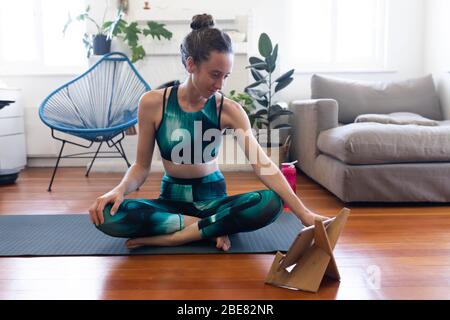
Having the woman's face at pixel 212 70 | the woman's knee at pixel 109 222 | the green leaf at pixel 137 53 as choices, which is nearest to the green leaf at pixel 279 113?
the green leaf at pixel 137 53

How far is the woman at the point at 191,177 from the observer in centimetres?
146

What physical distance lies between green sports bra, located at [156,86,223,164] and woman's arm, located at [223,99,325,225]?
0.06 m

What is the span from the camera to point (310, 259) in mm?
1278

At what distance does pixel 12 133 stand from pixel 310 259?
2997mm

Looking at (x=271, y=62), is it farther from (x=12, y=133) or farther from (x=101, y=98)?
(x=12, y=133)

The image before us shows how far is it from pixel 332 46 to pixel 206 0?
45.3 inches

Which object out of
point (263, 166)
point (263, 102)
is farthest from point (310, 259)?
point (263, 102)

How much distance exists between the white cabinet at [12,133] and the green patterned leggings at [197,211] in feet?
6.85

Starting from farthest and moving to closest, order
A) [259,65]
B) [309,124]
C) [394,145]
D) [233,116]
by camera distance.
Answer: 1. [259,65]
2. [309,124]
3. [394,145]
4. [233,116]

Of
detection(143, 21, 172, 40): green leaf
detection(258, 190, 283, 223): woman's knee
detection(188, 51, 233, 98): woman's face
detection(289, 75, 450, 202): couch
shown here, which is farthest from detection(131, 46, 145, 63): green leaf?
detection(258, 190, 283, 223): woman's knee

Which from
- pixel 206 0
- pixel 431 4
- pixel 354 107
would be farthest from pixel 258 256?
pixel 431 4
